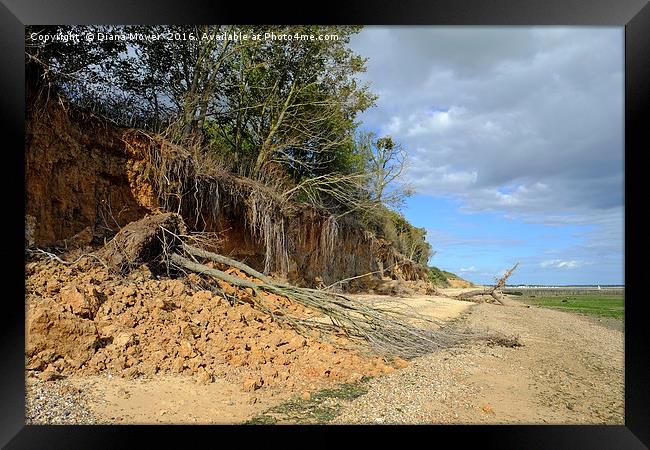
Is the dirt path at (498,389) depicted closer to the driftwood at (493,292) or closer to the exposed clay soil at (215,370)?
the exposed clay soil at (215,370)

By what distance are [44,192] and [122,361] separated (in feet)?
8.56

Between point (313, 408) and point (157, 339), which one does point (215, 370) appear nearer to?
point (157, 339)

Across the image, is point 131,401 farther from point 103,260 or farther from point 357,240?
point 357,240

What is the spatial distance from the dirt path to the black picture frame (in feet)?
0.47

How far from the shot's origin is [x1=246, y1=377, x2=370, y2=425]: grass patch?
9.70 ft

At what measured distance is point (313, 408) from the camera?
10.2 ft

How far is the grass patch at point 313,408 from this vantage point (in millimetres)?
2957

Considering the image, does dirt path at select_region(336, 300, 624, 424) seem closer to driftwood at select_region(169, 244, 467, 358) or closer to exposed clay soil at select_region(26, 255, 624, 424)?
exposed clay soil at select_region(26, 255, 624, 424)

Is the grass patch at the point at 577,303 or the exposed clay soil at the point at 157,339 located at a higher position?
the exposed clay soil at the point at 157,339
